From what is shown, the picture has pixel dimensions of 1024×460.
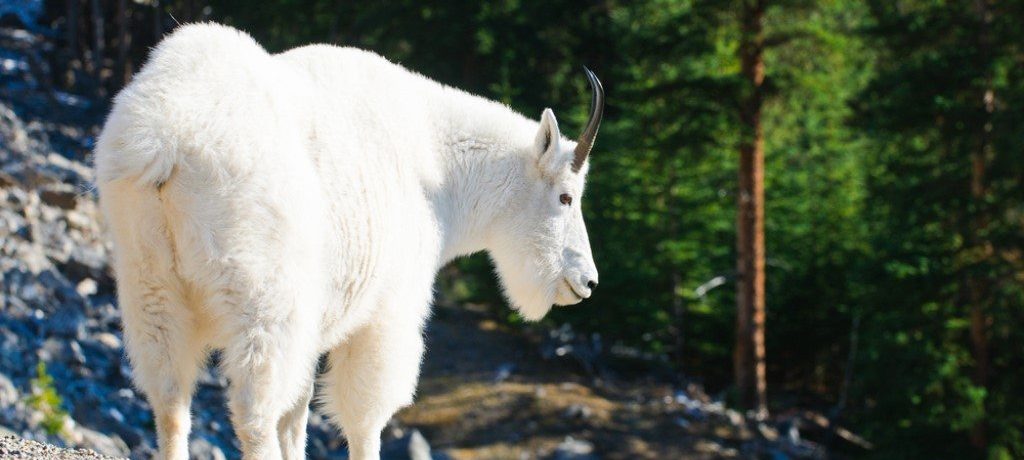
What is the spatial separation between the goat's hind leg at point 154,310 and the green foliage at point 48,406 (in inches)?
281

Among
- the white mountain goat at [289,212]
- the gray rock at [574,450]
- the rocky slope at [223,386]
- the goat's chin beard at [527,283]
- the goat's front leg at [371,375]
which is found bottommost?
the gray rock at [574,450]

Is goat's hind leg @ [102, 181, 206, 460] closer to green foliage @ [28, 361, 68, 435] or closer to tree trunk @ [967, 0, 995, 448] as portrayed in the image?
green foliage @ [28, 361, 68, 435]

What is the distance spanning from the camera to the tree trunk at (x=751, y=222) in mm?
15680

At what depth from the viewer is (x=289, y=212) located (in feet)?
13.2

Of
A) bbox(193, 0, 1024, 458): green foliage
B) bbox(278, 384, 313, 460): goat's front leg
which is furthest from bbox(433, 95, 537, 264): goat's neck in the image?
bbox(193, 0, 1024, 458): green foliage

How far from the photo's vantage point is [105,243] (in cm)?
1650

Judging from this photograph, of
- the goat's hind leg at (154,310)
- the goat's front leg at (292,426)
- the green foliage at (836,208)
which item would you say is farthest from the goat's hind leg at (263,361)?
the green foliage at (836,208)

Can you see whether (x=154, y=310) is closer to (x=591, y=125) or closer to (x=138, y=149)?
(x=138, y=149)

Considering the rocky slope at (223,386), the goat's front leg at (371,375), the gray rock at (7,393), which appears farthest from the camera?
the rocky slope at (223,386)

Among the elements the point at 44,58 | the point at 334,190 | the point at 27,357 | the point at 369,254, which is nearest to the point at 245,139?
the point at 334,190

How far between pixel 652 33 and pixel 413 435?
7398mm

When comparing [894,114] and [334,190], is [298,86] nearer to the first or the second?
[334,190]

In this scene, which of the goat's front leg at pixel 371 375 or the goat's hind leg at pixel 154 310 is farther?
the goat's front leg at pixel 371 375

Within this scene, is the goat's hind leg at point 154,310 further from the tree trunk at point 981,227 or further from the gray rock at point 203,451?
the tree trunk at point 981,227
